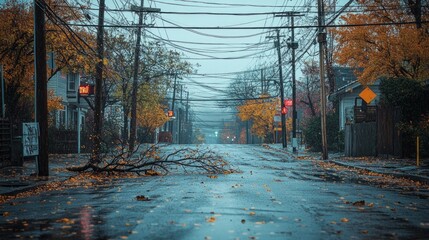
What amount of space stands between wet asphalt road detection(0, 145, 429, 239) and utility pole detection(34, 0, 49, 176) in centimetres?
455

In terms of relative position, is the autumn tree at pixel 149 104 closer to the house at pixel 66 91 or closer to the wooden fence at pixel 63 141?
the house at pixel 66 91

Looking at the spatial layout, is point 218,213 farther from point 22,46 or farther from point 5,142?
point 22,46

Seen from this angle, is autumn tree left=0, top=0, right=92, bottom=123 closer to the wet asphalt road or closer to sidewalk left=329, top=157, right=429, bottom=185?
sidewalk left=329, top=157, right=429, bottom=185

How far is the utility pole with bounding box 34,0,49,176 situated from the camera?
18.9m

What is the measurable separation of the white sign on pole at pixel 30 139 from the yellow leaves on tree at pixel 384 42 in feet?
64.6

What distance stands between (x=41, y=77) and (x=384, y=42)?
19.6m

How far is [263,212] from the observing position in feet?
33.8

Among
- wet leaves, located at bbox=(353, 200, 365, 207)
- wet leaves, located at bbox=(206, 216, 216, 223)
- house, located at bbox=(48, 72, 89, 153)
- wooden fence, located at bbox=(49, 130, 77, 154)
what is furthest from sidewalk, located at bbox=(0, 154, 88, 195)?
house, located at bbox=(48, 72, 89, 153)

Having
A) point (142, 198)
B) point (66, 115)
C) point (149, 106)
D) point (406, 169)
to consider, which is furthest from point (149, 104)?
point (142, 198)

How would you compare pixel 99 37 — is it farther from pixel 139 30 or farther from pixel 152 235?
pixel 152 235

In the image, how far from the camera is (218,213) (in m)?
10.1

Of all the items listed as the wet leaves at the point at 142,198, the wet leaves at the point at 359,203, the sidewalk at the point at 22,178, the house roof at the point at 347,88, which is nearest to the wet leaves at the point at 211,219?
the wet leaves at the point at 142,198

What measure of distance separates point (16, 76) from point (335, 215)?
77.5ft

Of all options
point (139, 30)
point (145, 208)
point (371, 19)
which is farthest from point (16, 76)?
point (145, 208)
